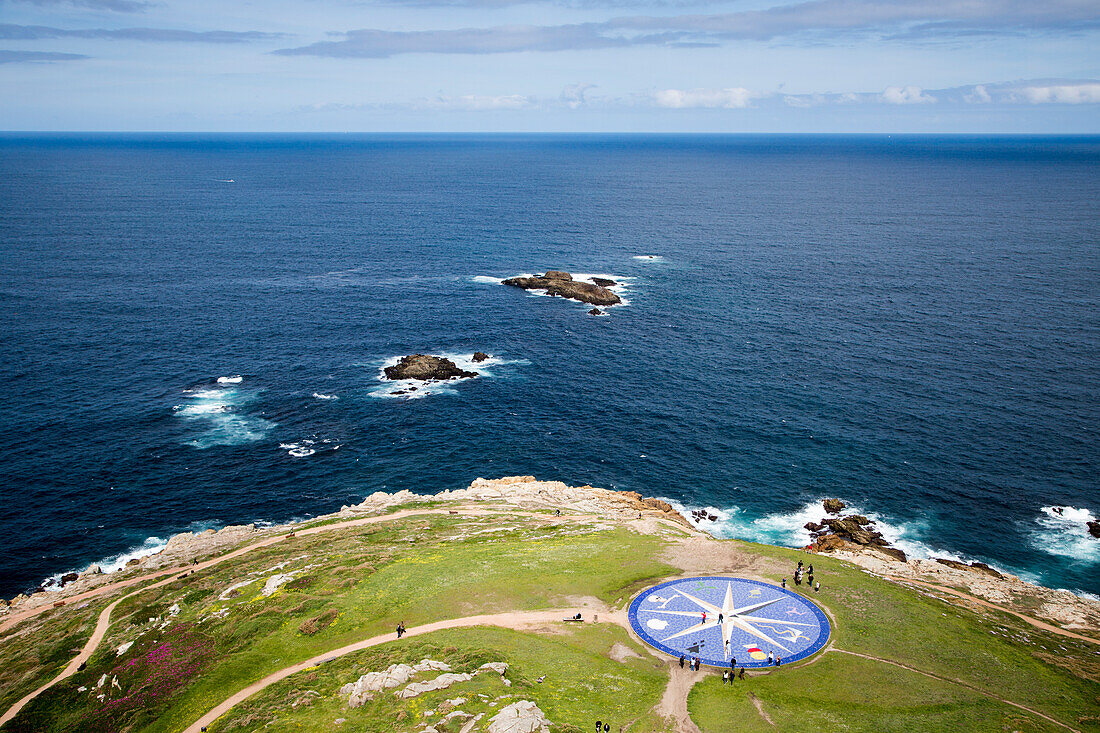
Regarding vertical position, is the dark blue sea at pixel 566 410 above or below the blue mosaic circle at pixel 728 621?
below

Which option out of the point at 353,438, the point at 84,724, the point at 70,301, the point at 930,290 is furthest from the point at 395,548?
the point at 930,290

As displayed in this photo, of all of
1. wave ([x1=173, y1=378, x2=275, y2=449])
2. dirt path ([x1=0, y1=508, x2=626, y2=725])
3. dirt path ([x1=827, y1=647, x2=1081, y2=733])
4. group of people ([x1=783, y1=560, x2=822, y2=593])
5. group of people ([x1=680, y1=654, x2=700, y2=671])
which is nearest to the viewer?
dirt path ([x1=827, y1=647, x2=1081, y2=733])

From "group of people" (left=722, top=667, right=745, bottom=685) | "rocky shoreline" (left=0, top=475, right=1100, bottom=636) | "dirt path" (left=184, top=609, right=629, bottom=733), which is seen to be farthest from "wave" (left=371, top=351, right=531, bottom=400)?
"group of people" (left=722, top=667, right=745, bottom=685)

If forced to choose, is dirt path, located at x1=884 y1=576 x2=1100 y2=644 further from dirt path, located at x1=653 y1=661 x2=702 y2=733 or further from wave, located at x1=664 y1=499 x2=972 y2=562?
dirt path, located at x1=653 y1=661 x2=702 y2=733

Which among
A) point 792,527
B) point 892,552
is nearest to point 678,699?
point 892,552

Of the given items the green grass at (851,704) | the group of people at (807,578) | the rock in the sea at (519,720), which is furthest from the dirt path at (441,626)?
the group of people at (807,578)

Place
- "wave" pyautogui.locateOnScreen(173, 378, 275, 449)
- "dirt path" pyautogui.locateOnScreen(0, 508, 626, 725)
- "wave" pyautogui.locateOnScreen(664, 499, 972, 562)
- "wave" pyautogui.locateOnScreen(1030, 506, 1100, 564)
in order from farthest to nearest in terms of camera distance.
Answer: "wave" pyautogui.locateOnScreen(173, 378, 275, 449)
"wave" pyautogui.locateOnScreen(664, 499, 972, 562)
"wave" pyautogui.locateOnScreen(1030, 506, 1100, 564)
"dirt path" pyautogui.locateOnScreen(0, 508, 626, 725)

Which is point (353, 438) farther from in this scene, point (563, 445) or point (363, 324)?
point (363, 324)

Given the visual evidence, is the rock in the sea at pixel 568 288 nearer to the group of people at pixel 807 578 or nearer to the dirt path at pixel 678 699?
the group of people at pixel 807 578
